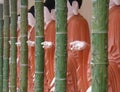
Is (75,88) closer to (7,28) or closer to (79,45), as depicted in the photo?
(79,45)

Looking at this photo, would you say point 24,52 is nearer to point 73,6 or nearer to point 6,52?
point 73,6

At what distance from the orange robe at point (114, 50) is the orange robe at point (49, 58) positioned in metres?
1.58

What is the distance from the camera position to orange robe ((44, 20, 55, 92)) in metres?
5.39

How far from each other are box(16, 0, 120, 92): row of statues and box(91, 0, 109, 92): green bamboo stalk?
0.54m

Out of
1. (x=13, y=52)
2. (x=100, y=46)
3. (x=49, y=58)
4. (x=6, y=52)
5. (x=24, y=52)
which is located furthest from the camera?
(x=6, y=52)

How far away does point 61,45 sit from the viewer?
412cm

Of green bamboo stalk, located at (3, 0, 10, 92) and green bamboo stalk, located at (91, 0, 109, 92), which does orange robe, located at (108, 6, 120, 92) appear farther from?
green bamboo stalk, located at (3, 0, 10, 92)

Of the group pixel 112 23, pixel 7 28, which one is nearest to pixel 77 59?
pixel 112 23

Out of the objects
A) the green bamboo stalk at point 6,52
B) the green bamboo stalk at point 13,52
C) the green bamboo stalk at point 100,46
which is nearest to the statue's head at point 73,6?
the green bamboo stalk at point 100,46

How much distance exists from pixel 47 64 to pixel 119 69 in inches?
72.3

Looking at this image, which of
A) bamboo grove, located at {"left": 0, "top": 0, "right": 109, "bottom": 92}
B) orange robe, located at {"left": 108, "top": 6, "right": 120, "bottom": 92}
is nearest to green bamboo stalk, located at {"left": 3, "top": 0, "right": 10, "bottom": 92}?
bamboo grove, located at {"left": 0, "top": 0, "right": 109, "bottom": 92}

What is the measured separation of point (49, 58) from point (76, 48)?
1330 millimetres

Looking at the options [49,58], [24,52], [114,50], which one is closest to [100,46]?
[114,50]

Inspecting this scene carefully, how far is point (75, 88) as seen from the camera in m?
4.82
